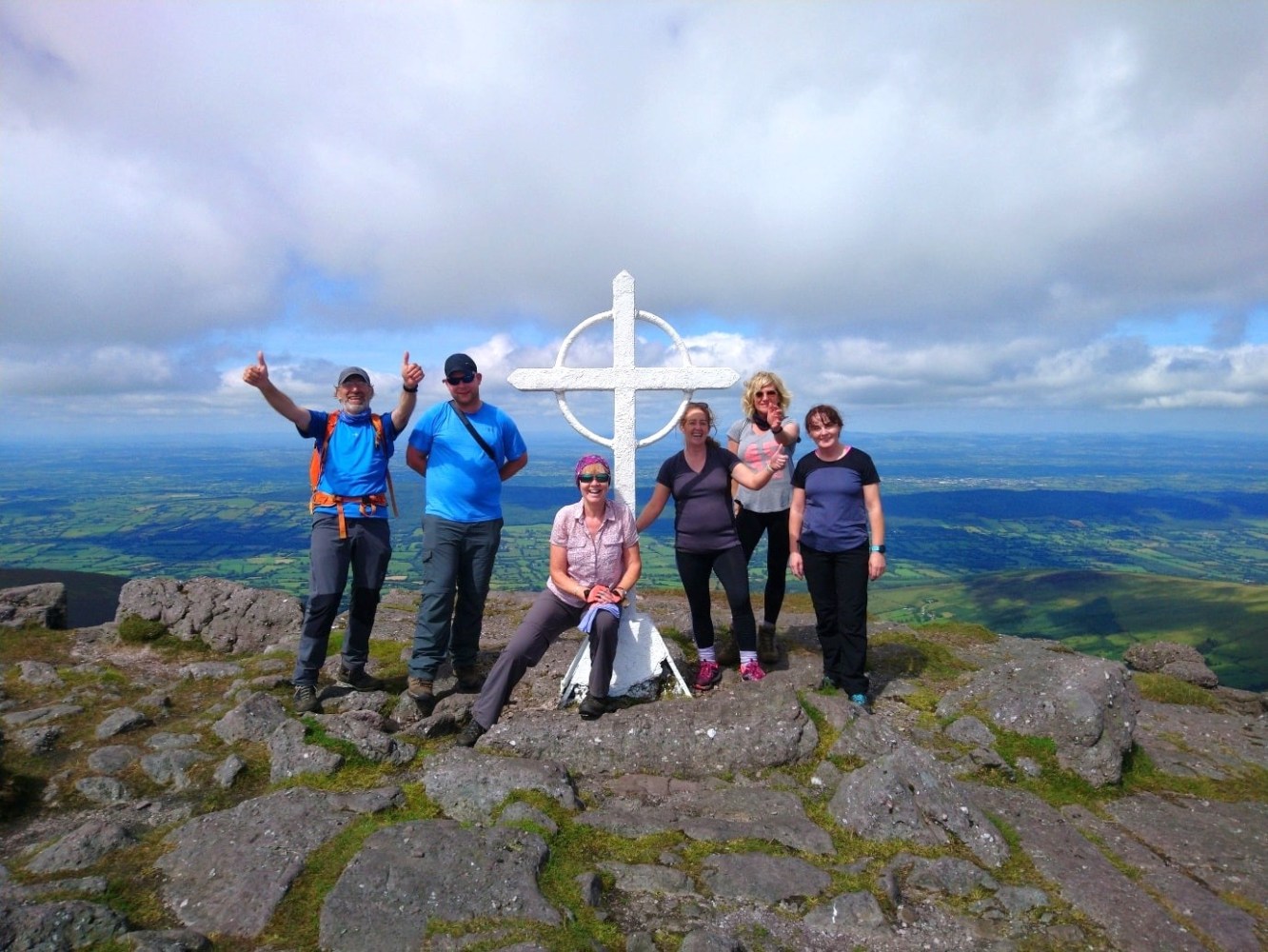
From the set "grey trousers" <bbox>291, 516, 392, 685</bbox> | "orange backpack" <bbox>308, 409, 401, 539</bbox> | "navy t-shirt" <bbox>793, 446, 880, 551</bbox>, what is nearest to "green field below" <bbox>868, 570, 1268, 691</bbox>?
"navy t-shirt" <bbox>793, 446, 880, 551</bbox>

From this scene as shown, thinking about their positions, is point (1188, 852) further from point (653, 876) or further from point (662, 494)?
point (662, 494)

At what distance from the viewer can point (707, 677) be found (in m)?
7.12

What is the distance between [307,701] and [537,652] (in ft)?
8.55

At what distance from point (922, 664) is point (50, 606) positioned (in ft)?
48.7

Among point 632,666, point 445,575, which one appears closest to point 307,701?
point 445,575

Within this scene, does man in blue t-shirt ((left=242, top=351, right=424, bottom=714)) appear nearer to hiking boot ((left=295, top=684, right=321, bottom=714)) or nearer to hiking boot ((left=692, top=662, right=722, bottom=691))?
hiking boot ((left=295, top=684, right=321, bottom=714))

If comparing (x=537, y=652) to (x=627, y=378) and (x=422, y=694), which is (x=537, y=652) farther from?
(x=627, y=378)

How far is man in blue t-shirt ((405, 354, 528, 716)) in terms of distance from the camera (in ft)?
22.0

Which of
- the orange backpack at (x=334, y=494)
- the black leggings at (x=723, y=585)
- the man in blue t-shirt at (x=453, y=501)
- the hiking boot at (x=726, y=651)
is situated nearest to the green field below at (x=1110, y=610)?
the hiking boot at (x=726, y=651)

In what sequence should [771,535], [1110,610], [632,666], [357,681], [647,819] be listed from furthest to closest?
[1110,610] < [771,535] < [357,681] < [632,666] < [647,819]

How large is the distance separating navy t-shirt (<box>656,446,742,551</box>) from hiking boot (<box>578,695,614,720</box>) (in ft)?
5.85

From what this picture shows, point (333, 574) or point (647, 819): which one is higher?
point (333, 574)

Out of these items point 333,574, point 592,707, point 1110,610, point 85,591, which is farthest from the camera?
point 1110,610

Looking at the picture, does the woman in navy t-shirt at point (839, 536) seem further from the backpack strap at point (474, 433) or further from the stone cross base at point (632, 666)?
the backpack strap at point (474, 433)
